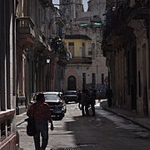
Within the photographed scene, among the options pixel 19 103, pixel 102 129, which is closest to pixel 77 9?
pixel 19 103

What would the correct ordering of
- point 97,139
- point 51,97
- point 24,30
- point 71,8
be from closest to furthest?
1. point 97,139
2. point 51,97
3. point 24,30
4. point 71,8

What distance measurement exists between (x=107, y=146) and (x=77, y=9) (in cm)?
10614

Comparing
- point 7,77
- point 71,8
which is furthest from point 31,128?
point 71,8

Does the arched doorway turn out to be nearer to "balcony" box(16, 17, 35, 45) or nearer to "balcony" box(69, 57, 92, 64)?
"balcony" box(69, 57, 92, 64)

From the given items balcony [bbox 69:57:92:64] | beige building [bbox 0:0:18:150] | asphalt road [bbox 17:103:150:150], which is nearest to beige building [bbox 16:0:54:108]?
asphalt road [bbox 17:103:150:150]

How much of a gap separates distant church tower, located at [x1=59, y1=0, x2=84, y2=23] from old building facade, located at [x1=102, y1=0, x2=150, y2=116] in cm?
7119

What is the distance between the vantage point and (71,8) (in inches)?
4562

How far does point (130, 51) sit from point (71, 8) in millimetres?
85931

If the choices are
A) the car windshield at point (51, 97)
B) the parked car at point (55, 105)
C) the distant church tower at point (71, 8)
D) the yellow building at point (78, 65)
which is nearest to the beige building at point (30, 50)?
the car windshield at point (51, 97)

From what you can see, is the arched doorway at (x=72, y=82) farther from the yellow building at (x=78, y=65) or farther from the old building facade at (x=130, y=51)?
the old building facade at (x=130, y=51)

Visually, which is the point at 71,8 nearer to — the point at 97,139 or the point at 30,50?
the point at 30,50

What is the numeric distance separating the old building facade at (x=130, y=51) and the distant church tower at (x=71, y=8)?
71195 mm

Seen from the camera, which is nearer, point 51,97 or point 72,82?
point 51,97

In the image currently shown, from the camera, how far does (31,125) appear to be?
10.7 meters
